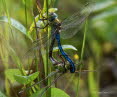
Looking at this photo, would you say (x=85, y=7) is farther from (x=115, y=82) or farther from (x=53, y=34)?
(x=115, y=82)

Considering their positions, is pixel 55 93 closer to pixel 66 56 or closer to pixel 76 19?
pixel 66 56

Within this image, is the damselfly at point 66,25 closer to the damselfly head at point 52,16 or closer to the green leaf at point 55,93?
the damselfly head at point 52,16

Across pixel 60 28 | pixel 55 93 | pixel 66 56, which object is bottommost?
pixel 55 93

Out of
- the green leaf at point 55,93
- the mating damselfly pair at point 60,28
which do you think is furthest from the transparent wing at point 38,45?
the green leaf at point 55,93

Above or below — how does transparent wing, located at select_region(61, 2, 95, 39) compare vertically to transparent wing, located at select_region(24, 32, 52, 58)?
above

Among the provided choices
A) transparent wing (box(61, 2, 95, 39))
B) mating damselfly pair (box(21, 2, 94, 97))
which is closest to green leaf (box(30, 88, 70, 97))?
mating damselfly pair (box(21, 2, 94, 97))

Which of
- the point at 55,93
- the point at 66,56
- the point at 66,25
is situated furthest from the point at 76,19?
the point at 55,93

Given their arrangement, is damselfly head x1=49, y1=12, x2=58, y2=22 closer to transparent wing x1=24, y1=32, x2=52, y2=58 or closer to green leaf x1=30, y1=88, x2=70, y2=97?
transparent wing x1=24, y1=32, x2=52, y2=58

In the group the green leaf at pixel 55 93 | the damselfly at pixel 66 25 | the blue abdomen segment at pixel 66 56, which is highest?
the damselfly at pixel 66 25
